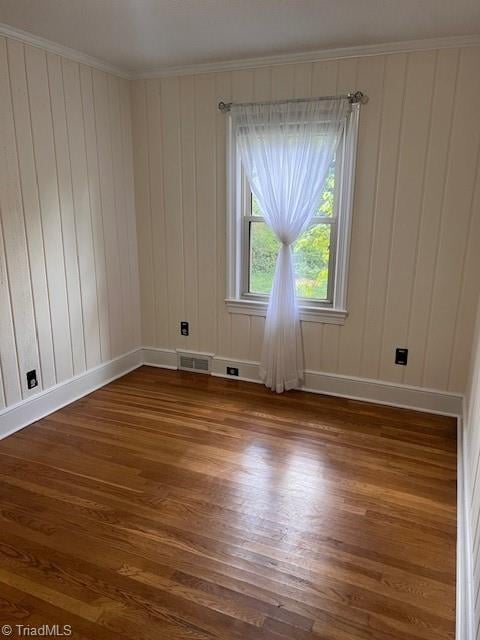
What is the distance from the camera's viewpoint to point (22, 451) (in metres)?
2.64

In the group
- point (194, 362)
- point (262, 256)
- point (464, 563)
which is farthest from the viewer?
point (194, 362)

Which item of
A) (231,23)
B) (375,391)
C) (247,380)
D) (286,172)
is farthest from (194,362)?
(231,23)

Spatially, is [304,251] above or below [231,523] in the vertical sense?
above

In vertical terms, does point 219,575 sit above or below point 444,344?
below

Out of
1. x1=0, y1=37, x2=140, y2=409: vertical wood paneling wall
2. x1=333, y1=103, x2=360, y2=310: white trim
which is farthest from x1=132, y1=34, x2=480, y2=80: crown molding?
x1=0, y1=37, x2=140, y2=409: vertical wood paneling wall

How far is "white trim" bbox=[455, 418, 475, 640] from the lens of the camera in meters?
1.48

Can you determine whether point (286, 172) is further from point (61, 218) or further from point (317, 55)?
point (61, 218)

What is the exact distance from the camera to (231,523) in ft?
6.73

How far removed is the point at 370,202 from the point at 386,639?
101 inches

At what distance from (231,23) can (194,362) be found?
2.58 m

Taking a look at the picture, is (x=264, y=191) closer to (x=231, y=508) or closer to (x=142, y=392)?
(x=142, y=392)

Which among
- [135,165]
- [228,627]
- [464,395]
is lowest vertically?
[228,627]

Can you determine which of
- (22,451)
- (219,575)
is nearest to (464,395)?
(219,575)

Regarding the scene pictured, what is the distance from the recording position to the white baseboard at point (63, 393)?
2863mm
